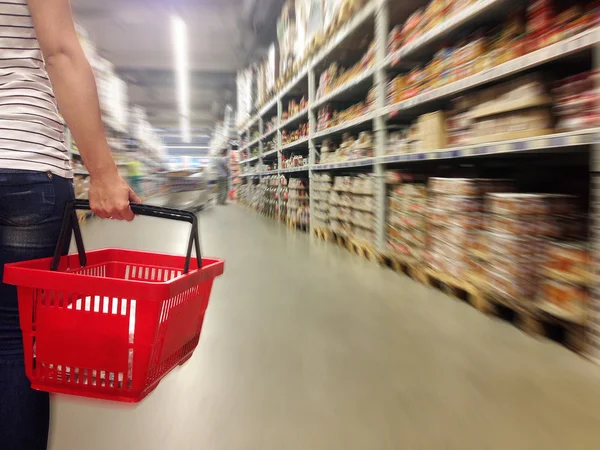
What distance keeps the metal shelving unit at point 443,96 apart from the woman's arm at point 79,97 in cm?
164

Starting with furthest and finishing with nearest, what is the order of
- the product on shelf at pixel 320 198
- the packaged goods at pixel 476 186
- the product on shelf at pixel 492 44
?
the product on shelf at pixel 320 198 → the packaged goods at pixel 476 186 → the product on shelf at pixel 492 44

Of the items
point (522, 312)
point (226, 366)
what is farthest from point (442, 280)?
point (226, 366)

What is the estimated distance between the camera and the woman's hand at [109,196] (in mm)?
815

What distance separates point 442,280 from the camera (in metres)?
2.61

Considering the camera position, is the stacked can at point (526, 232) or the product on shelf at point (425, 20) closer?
the stacked can at point (526, 232)

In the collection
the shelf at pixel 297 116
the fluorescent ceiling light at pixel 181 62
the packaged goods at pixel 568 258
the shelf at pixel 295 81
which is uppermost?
the fluorescent ceiling light at pixel 181 62

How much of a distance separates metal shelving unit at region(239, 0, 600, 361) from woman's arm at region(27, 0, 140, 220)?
164 centimetres

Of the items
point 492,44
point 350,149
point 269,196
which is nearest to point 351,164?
point 350,149

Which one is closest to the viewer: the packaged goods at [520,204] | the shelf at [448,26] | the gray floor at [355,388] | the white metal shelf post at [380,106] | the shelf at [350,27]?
the gray floor at [355,388]

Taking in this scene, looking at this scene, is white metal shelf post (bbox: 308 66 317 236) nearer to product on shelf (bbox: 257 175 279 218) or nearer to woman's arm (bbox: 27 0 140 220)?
product on shelf (bbox: 257 175 279 218)

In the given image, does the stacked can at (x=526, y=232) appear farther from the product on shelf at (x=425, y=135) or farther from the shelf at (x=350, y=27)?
the shelf at (x=350, y=27)

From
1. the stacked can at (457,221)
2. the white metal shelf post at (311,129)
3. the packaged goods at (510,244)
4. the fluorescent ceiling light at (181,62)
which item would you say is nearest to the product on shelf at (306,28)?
the white metal shelf post at (311,129)

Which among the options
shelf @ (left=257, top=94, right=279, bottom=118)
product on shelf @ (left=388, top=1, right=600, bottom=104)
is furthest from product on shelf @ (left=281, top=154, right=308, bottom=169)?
product on shelf @ (left=388, top=1, right=600, bottom=104)

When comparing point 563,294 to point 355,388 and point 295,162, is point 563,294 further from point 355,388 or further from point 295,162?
point 295,162
